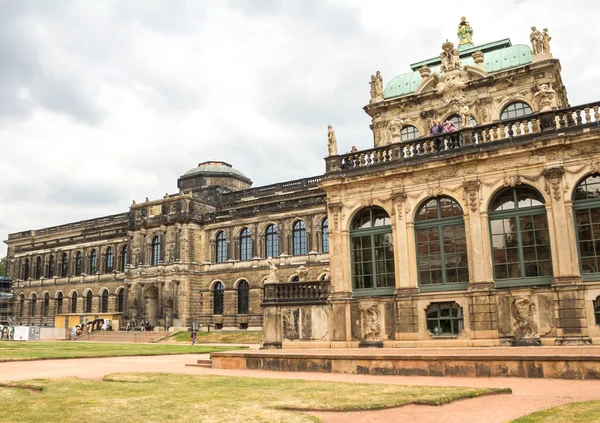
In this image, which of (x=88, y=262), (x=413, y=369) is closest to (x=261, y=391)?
(x=413, y=369)

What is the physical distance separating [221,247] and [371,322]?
3692 centimetres

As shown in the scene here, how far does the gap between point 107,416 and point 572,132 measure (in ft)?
51.1

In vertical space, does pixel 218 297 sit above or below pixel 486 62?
below

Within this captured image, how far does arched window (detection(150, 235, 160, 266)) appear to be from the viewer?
5722 centimetres

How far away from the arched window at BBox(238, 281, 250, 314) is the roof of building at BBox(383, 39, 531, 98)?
27.2 metres

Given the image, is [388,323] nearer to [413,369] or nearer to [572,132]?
[413,369]

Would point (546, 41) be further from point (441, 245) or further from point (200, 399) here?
point (200, 399)

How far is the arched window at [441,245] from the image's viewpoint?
62.3 feet

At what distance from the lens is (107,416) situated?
26.9 ft

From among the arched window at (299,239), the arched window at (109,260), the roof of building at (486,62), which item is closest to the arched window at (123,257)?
the arched window at (109,260)

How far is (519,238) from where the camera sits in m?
18.2

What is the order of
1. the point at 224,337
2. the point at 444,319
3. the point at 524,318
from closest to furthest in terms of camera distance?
the point at 524,318 < the point at 444,319 < the point at 224,337

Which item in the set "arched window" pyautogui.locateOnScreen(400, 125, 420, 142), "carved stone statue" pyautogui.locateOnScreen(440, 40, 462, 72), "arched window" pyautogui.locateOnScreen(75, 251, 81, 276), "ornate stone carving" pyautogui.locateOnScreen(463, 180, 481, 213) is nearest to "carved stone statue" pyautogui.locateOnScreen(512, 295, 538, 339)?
"ornate stone carving" pyautogui.locateOnScreen(463, 180, 481, 213)

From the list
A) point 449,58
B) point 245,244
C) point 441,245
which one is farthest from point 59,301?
point 441,245
